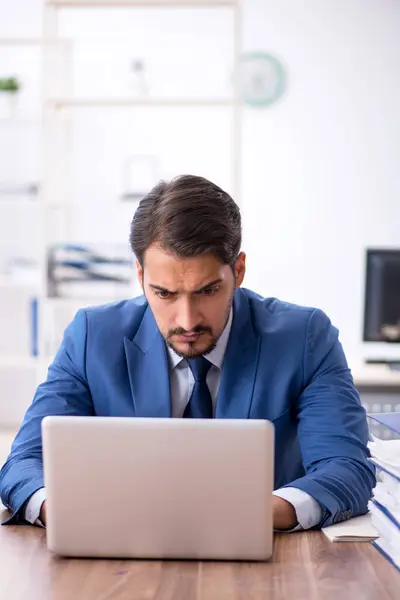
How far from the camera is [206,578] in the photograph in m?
1.25

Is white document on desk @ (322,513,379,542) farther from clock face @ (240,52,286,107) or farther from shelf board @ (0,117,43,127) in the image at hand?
clock face @ (240,52,286,107)

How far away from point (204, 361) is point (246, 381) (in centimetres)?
10

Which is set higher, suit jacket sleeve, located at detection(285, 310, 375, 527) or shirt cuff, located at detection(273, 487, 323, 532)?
suit jacket sleeve, located at detection(285, 310, 375, 527)

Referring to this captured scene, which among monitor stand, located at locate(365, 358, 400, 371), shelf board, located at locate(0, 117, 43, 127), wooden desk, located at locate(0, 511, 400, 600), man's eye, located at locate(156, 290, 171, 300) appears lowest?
monitor stand, located at locate(365, 358, 400, 371)

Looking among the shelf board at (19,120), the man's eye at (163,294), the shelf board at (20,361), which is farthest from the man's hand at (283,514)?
the shelf board at (19,120)

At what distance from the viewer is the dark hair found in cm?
168

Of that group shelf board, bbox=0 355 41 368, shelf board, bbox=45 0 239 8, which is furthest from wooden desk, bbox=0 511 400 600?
shelf board, bbox=45 0 239 8

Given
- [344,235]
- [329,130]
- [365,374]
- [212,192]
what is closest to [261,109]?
[329,130]

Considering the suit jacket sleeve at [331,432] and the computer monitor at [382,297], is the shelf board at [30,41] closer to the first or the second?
the computer monitor at [382,297]

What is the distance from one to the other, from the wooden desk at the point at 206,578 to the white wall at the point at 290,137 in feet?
11.5

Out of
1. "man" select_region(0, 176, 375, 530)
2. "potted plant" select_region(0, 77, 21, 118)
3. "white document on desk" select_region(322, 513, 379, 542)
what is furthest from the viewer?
"potted plant" select_region(0, 77, 21, 118)

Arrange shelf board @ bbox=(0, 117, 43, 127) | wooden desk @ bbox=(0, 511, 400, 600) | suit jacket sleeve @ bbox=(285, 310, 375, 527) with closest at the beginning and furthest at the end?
1. wooden desk @ bbox=(0, 511, 400, 600)
2. suit jacket sleeve @ bbox=(285, 310, 375, 527)
3. shelf board @ bbox=(0, 117, 43, 127)

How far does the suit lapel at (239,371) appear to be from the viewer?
1.80 m

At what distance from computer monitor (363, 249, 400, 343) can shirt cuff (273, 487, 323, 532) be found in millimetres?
2458
